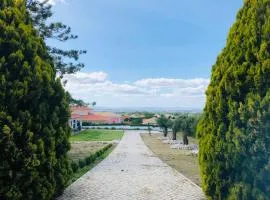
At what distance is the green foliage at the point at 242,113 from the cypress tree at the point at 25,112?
3.09 m

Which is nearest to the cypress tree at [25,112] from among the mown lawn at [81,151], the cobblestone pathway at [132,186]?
the cobblestone pathway at [132,186]

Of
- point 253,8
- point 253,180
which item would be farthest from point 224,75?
point 253,180

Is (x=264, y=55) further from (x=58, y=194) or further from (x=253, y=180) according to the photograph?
(x=58, y=194)

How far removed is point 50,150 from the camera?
692cm

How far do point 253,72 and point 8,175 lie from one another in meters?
4.43

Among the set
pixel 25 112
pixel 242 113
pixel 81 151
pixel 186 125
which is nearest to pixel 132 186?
pixel 25 112

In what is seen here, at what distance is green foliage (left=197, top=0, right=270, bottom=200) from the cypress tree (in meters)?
3.09

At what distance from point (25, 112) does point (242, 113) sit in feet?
12.2

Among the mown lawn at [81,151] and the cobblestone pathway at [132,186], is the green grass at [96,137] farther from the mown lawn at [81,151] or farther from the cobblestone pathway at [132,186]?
the cobblestone pathway at [132,186]

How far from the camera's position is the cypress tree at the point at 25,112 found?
243 inches

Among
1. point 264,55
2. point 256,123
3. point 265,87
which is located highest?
point 264,55

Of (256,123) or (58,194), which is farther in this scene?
(58,194)

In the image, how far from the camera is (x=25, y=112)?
20.8 ft

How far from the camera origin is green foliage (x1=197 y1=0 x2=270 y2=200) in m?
5.18
